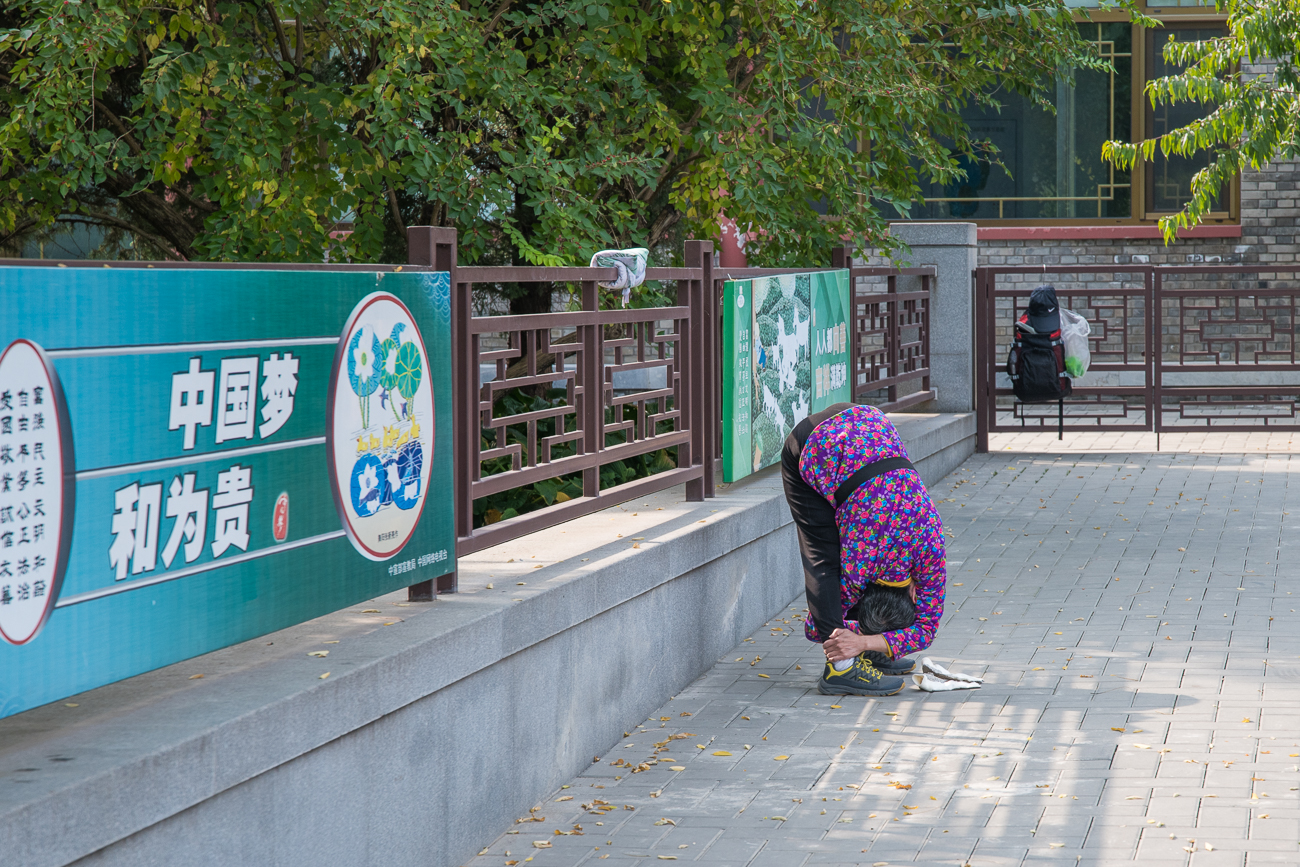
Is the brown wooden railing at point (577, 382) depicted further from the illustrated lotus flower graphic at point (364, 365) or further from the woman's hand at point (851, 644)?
the woman's hand at point (851, 644)

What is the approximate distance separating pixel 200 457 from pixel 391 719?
94 centimetres

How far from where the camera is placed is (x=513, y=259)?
391 inches

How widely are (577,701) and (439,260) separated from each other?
5.13ft

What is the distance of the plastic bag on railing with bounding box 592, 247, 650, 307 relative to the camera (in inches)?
245

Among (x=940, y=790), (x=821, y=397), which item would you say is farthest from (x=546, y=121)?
(x=940, y=790)

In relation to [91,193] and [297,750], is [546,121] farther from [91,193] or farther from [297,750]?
[297,750]

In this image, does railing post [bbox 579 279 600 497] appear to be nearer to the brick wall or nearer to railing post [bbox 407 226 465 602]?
railing post [bbox 407 226 465 602]

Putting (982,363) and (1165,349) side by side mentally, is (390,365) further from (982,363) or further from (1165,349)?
(1165,349)

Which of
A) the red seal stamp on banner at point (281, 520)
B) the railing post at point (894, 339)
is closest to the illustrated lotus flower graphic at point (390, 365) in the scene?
the red seal stamp on banner at point (281, 520)

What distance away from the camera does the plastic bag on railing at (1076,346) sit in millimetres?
13766

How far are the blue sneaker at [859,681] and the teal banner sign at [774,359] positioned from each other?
1508mm

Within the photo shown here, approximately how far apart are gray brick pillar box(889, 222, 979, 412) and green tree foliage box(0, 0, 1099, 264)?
290 centimetres

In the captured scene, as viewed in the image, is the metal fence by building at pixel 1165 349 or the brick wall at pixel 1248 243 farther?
the brick wall at pixel 1248 243

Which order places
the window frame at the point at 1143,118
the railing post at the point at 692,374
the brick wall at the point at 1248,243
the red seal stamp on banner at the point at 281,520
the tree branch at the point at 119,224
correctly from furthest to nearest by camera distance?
the window frame at the point at 1143,118
the brick wall at the point at 1248,243
the tree branch at the point at 119,224
the railing post at the point at 692,374
the red seal stamp on banner at the point at 281,520
